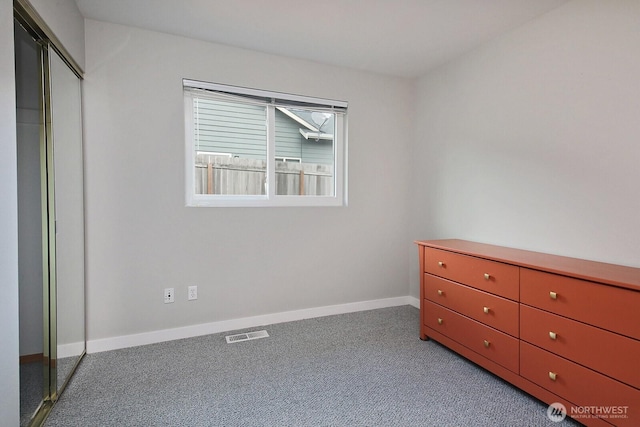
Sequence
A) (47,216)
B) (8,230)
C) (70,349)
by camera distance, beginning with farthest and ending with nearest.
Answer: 1. (70,349)
2. (47,216)
3. (8,230)

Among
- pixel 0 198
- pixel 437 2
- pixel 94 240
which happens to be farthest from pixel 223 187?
pixel 437 2

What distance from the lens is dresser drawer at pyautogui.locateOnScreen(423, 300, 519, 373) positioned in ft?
6.29

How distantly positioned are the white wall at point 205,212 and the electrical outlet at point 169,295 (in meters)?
0.04

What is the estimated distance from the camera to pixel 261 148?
2.93m

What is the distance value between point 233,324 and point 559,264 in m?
2.38

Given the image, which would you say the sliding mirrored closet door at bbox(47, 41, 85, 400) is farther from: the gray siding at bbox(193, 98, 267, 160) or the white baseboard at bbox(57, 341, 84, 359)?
the gray siding at bbox(193, 98, 267, 160)

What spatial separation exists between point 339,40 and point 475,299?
2.18m

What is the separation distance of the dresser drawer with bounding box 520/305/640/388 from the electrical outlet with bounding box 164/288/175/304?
2.44 metres

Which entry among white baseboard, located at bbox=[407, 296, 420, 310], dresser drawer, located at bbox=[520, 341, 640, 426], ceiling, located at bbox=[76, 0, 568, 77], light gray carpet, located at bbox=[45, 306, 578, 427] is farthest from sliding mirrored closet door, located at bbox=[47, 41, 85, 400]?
white baseboard, located at bbox=[407, 296, 420, 310]


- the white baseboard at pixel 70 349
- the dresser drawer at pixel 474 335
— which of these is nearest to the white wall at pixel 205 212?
the white baseboard at pixel 70 349

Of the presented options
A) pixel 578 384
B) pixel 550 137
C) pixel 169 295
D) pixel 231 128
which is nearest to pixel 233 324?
pixel 169 295

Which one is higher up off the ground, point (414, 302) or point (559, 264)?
point (559, 264)

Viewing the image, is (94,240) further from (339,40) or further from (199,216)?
(339,40)

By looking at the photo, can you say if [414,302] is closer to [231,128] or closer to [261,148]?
[261,148]
